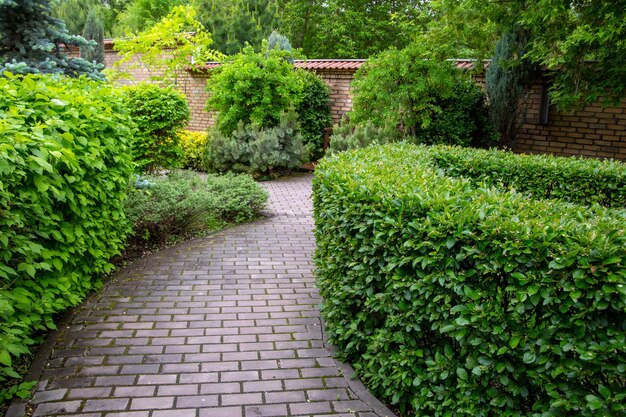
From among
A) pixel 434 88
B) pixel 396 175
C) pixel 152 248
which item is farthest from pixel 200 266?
pixel 434 88

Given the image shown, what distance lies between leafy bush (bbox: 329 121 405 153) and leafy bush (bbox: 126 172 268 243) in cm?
288

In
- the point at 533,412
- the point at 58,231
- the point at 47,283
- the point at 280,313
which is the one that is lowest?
the point at 280,313

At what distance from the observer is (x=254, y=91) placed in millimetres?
12359

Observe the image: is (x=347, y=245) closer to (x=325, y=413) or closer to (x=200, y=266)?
(x=325, y=413)

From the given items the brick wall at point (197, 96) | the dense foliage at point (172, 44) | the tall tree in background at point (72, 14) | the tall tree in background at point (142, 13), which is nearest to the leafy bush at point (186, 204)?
the dense foliage at point (172, 44)

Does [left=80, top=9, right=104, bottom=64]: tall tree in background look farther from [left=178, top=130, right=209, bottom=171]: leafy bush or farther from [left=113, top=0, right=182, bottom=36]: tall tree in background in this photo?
[left=113, top=0, right=182, bottom=36]: tall tree in background

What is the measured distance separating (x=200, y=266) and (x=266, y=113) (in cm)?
732

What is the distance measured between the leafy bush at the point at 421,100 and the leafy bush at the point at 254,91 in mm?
1960

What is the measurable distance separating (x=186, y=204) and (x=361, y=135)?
17.3 feet

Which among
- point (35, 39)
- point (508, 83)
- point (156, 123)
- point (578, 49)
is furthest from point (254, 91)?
point (578, 49)

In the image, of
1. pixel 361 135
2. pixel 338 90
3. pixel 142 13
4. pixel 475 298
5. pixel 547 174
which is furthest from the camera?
pixel 142 13

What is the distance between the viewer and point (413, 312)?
2949 millimetres

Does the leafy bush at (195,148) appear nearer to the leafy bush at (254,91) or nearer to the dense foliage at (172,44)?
the leafy bush at (254,91)

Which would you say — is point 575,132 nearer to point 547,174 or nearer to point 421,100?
point 421,100
